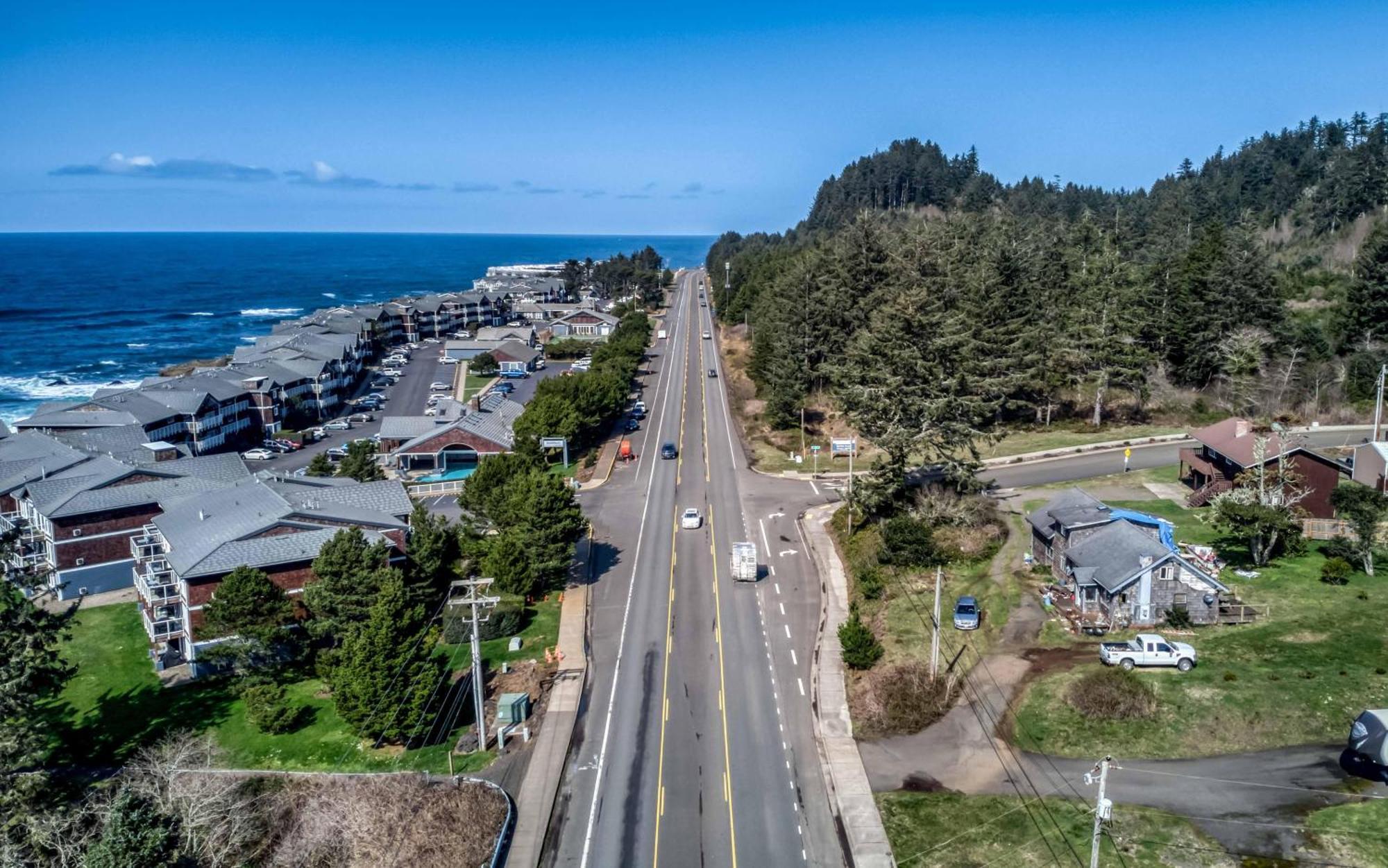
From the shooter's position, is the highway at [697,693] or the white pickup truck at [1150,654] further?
the white pickup truck at [1150,654]

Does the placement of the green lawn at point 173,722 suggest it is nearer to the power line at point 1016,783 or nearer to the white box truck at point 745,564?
the white box truck at point 745,564

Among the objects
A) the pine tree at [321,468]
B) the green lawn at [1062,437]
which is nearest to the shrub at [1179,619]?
the green lawn at [1062,437]

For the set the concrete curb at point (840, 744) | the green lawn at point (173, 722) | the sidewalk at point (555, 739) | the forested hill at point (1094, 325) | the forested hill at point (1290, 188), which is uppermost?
the forested hill at point (1290, 188)

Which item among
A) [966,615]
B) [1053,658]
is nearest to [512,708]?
[966,615]

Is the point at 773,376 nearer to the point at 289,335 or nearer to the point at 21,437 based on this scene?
the point at 21,437

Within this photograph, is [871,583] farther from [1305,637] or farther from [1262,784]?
[1262,784]

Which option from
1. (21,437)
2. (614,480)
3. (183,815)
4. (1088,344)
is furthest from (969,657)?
(21,437)

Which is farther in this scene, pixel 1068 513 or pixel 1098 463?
pixel 1098 463

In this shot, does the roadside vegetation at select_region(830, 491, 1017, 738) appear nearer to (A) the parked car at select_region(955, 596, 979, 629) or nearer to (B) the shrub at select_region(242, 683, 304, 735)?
(A) the parked car at select_region(955, 596, 979, 629)
